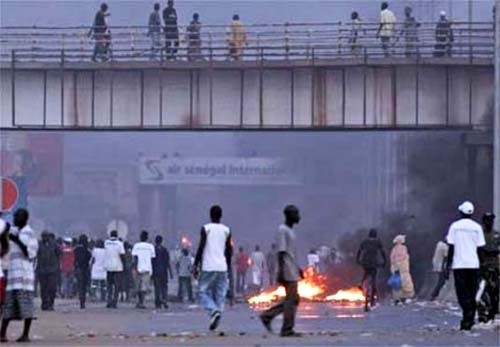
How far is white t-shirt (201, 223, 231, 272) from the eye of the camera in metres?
22.7

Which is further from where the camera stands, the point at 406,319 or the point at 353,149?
the point at 353,149

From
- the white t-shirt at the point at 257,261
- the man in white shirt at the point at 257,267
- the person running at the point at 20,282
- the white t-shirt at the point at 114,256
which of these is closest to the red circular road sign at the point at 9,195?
the white t-shirt at the point at 114,256

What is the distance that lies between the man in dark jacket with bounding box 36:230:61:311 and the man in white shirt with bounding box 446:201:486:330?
15464 mm

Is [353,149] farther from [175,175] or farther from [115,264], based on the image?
[115,264]

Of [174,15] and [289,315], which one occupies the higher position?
[174,15]

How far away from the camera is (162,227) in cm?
11650

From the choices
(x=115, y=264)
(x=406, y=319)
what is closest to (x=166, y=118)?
(x=115, y=264)

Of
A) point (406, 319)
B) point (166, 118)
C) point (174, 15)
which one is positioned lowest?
point (406, 319)

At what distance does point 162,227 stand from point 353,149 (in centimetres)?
1364

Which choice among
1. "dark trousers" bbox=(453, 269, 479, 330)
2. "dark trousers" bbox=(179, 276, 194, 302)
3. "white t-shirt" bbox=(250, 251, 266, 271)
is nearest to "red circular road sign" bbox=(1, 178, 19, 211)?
"dark trousers" bbox=(179, 276, 194, 302)

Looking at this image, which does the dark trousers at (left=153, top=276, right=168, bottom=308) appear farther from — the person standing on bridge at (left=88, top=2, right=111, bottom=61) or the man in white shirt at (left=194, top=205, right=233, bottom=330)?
the man in white shirt at (left=194, top=205, right=233, bottom=330)

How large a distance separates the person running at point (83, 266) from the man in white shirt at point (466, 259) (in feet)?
59.7

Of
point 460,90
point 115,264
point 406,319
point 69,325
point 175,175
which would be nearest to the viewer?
point 69,325

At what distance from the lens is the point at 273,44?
49.5m
